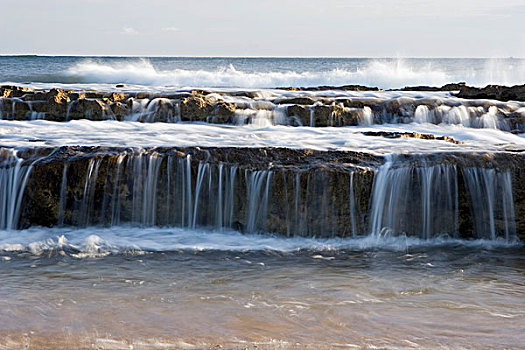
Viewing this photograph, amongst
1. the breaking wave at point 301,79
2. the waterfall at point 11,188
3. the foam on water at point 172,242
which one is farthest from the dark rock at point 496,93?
the breaking wave at point 301,79

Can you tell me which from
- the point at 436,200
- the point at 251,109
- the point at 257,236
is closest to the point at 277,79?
the point at 251,109

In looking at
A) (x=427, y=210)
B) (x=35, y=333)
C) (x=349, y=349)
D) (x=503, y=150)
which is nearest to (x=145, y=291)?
(x=35, y=333)

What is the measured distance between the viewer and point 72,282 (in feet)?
17.1

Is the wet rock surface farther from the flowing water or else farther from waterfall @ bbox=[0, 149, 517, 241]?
waterfall @ bbox=[0, 149, 517, 241]

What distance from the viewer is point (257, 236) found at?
693 cm

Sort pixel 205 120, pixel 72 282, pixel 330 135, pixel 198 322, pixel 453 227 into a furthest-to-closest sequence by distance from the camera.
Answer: pixel 205 120 → pixel 330 135 → pixel 453 227 → pixel 72 282 → pixel 198 322

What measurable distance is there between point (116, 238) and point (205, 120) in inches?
180

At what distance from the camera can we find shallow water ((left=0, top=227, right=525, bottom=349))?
405cm

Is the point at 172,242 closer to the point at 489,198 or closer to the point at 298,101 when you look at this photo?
the point at 489,198

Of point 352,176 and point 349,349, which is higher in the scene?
point 352,176

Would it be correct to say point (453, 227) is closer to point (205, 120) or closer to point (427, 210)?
point (427, 210)

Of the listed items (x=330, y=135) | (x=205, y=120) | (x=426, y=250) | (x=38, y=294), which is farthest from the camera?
(x=205, y=120)

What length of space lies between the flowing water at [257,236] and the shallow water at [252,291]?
2 centimetres

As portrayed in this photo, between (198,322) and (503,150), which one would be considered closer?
(198,322)
